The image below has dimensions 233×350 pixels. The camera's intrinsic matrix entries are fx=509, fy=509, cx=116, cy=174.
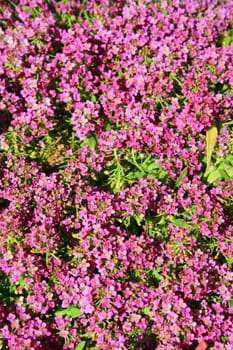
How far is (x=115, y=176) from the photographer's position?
4137mm

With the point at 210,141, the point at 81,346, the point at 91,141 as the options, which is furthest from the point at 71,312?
the point at 210,141

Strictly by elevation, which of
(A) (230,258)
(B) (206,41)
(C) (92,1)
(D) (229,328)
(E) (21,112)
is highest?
(C) (92,1)

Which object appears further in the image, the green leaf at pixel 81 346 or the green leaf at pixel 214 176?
the green leaf at pixel 214 176

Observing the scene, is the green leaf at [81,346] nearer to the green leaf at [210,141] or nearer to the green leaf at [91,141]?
the green leaf at [91,141]

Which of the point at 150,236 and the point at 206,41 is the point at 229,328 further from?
the point at 206,41

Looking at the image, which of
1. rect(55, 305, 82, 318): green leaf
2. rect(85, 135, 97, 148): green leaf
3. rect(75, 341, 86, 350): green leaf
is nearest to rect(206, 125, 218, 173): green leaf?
rect(85, 135, 97, 148): green leaf

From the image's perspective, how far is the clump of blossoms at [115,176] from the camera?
11.8 feet

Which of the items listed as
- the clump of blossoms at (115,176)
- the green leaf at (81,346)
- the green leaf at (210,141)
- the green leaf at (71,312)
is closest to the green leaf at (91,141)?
the clump of blossoms at (115,176)

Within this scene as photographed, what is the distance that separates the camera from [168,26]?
4.54 m

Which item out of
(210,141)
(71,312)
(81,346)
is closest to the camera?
(81,346)

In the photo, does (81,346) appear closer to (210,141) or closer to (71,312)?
(71,312)

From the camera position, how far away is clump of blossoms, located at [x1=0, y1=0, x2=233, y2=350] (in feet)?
11.8

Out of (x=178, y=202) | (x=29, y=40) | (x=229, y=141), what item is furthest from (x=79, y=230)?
(x=29, y=40)

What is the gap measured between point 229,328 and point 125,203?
117 cm
